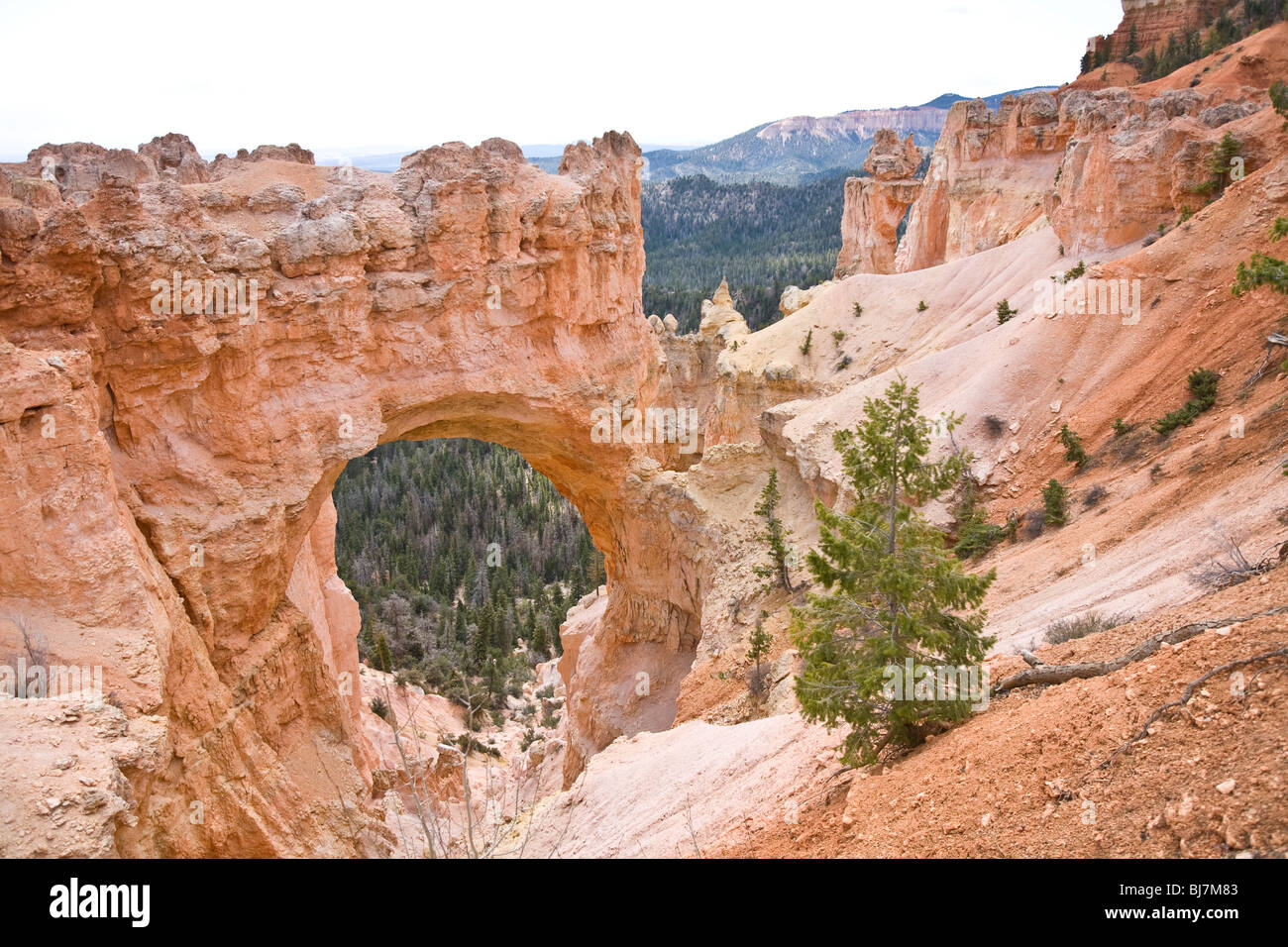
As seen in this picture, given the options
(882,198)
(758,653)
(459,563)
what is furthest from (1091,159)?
(459,563)

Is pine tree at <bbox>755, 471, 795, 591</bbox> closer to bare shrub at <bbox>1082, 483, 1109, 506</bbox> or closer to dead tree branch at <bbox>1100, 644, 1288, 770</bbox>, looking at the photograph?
bare shrub at <bbox>1082, 483, 1109, 506</bbox>

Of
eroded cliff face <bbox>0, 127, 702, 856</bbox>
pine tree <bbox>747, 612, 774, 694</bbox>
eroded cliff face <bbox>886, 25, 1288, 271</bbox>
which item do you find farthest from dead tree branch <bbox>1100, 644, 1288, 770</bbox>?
eroded cliff face <bbox>886, 25, 1288, 271</bbox>

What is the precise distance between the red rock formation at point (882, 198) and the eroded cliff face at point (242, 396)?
37710 millimetres

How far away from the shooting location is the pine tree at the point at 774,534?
68.8 ft

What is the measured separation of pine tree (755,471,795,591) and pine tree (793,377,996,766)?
425 inches

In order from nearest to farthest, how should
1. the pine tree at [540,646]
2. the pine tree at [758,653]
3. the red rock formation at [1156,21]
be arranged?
the pine tree at [758,653] < the pine tree at [540,646] < the red rock formation at [1156,21]

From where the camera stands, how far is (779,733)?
45.3 ft

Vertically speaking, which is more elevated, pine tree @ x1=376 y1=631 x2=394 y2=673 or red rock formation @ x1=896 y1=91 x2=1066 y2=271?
red rock formation @ x1=896 y1=91 x2=1066 y2=271

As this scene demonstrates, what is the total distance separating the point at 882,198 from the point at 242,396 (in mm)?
47952

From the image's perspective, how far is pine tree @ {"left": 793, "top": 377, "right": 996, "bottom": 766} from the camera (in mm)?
9281

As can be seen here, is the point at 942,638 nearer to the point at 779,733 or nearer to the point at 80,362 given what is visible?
the point at 779,733

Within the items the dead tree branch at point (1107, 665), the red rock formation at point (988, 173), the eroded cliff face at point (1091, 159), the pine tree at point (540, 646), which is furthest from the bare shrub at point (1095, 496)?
the red rock formation at point (988, 173)

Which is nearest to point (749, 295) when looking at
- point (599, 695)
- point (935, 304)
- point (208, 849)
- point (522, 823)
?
point (935, 304)

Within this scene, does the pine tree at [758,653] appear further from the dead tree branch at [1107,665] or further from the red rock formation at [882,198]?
the red rock formation at [882,198]
